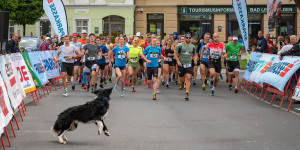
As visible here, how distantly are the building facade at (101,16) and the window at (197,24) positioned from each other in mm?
4172

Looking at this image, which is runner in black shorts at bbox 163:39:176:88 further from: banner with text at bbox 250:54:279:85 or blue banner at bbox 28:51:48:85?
blue banner at bbox 28:51:48:85

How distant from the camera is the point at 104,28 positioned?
44.2 meters

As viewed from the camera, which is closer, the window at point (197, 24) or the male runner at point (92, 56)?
the male runner at point (92, 56)

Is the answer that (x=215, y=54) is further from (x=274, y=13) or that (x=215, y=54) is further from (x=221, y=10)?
(x=221, y=10)

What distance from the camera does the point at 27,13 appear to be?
4275 cm

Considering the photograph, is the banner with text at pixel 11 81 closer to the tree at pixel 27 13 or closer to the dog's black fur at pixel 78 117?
the dog's black fur at pixel 78 117

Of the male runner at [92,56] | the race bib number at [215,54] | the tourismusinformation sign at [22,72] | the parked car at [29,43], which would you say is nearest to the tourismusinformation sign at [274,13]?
the race bib number at [215,54]

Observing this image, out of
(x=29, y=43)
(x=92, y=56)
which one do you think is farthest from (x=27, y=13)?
(x=92, y=56)

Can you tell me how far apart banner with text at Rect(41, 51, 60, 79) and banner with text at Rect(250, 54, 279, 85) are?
6.62m

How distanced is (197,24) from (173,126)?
33.2 meters

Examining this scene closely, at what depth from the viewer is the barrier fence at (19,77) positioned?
30.7 feet

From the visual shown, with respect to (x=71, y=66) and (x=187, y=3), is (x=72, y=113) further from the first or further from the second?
(x=187, y=3)

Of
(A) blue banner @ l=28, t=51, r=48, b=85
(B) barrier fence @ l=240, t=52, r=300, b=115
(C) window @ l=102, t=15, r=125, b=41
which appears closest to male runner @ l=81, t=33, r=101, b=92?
(A) blue banner @ l=28, t=51, r=48, b=85

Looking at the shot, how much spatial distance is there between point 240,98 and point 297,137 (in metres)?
7.24
